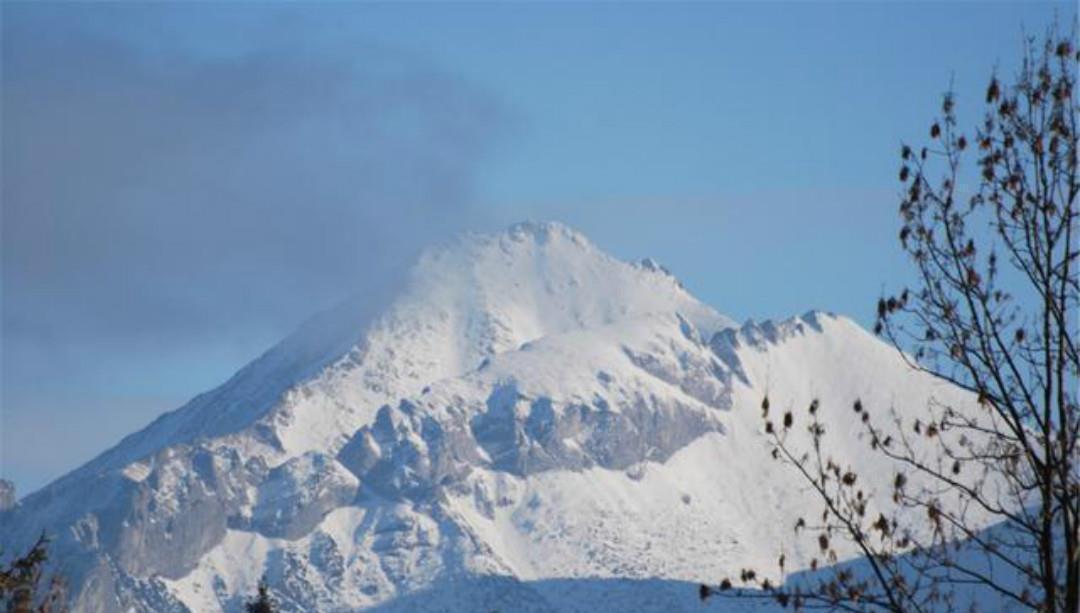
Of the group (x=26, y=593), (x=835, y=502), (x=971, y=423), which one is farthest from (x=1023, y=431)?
(x=26, y=593)

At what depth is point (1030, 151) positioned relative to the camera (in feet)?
91.5

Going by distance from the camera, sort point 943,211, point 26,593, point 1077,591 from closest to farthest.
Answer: point 1077,591 < point 943,211 < point 26,593

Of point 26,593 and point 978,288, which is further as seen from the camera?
point 26,593

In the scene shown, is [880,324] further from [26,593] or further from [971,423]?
[26,593]

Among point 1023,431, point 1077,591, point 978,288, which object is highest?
point 978,288

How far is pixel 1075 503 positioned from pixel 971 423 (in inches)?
60.0

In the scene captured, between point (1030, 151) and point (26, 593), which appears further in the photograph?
point (26, 593)

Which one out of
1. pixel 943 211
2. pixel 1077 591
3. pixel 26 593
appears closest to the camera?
pixel 1077 591

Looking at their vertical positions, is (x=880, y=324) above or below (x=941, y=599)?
above

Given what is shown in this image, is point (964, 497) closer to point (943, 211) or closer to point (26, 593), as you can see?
point (943, 211)

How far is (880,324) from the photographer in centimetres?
2772

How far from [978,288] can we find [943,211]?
1.04m

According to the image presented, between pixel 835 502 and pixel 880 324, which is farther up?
pixel 880 324

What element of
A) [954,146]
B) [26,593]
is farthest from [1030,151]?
[26,593]
